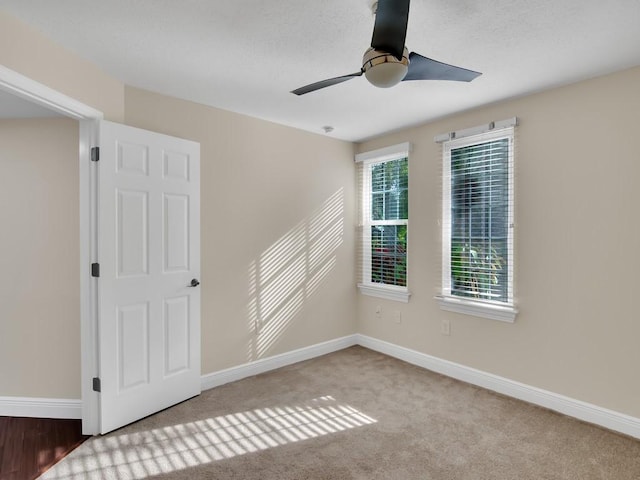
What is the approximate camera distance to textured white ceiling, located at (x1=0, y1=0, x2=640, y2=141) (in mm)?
1775

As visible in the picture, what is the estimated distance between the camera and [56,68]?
2.14 meters

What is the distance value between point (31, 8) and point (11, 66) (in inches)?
12.0

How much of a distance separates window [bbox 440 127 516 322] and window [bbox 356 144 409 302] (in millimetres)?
508

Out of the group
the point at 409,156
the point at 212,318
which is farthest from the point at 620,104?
the point at 212,318

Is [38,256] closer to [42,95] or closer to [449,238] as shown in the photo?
[42,95]

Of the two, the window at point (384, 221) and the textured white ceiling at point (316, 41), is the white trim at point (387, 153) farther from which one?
the textured white ceiling at point (316, 41)

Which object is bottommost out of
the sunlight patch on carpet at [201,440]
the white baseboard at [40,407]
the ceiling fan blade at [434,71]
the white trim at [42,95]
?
the sunlight patch on carpet at [201,440]

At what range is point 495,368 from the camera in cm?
312

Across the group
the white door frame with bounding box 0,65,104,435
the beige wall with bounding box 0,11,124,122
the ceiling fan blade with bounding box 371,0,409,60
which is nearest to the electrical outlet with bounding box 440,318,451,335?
the ceiling fan blade with bounding box 371,0,409,60

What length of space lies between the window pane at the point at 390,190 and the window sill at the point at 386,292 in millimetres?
775

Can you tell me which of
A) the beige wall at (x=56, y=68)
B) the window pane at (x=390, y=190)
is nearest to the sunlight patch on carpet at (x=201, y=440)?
the window pane at (x=390, y=190)

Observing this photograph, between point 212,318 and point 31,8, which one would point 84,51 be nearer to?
point 31,8

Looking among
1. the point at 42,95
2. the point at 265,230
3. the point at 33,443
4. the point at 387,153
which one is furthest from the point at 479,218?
the point at 33,443

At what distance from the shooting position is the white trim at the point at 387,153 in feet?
12.4
